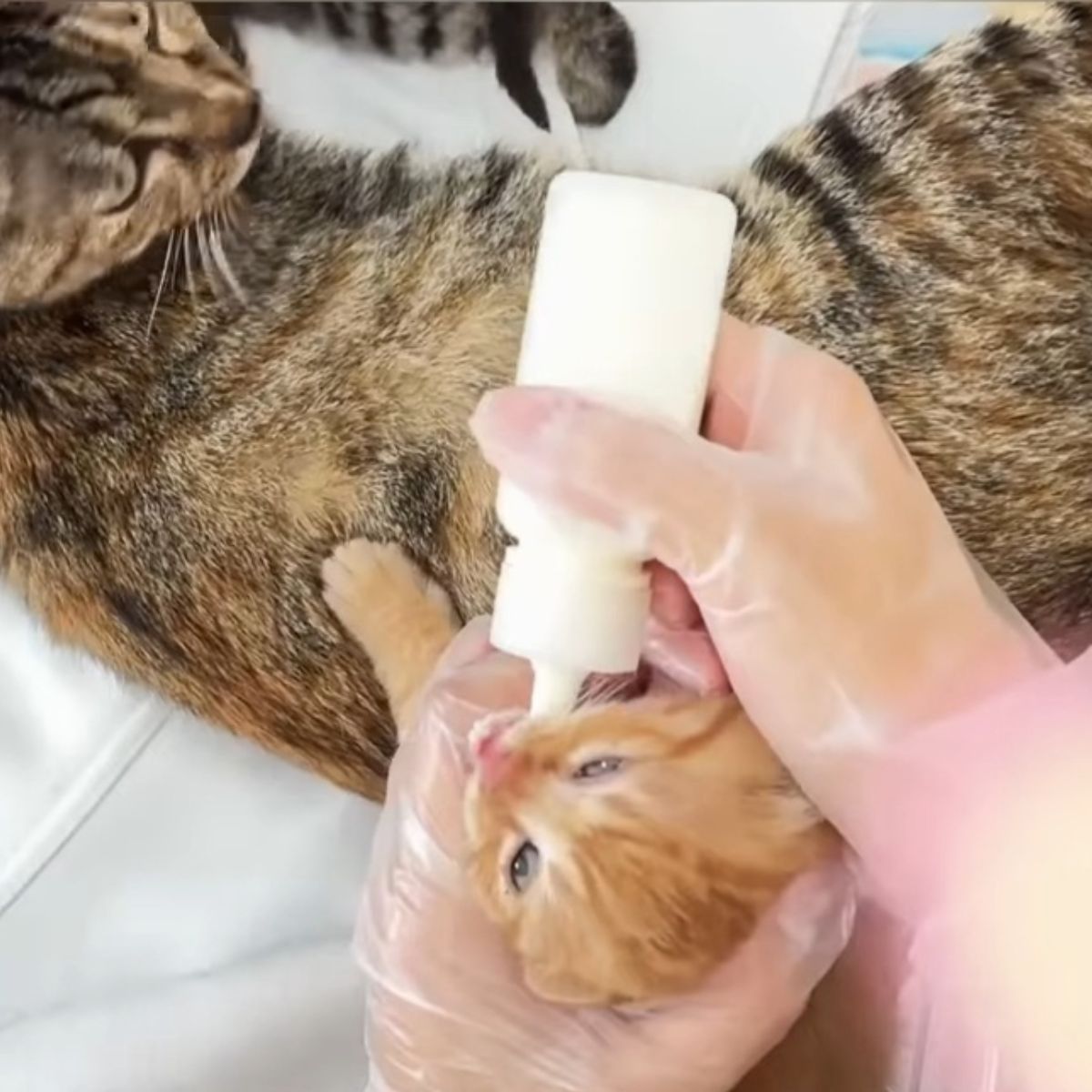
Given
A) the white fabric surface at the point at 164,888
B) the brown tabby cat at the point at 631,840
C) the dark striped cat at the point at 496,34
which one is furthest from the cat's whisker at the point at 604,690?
the dark striped cat at the point at 496,34

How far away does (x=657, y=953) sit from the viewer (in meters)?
0.78

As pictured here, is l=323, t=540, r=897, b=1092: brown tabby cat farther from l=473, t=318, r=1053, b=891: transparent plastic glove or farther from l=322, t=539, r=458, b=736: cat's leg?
l=322, t=539, r=458, b=736: cat's leg

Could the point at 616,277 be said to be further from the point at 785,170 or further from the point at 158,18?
the point at 158,18

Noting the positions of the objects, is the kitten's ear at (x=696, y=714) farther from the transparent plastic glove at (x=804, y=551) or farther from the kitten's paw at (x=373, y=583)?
the kitten's paw at (x=373, y=583)

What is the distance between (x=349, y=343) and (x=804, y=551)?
369 millimetres

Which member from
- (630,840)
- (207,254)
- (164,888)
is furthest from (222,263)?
(630,840)

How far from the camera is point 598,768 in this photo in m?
0.80

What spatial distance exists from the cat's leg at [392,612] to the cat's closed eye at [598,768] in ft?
0.76

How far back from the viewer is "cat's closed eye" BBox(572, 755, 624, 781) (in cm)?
80

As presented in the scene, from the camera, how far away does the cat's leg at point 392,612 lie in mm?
1021

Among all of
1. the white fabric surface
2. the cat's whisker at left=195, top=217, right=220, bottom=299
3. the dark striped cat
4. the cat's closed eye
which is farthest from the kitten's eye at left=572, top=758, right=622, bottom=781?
the dark striped cat

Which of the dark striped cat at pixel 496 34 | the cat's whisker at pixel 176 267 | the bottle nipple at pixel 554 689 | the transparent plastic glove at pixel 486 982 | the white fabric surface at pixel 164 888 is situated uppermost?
the dark striped cat at pixel 496 34

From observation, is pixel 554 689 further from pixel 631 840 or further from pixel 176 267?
pixel 176 267

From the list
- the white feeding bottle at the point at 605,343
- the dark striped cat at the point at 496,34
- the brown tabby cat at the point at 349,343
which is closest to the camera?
the white feeding bottle at the point at 605,343
